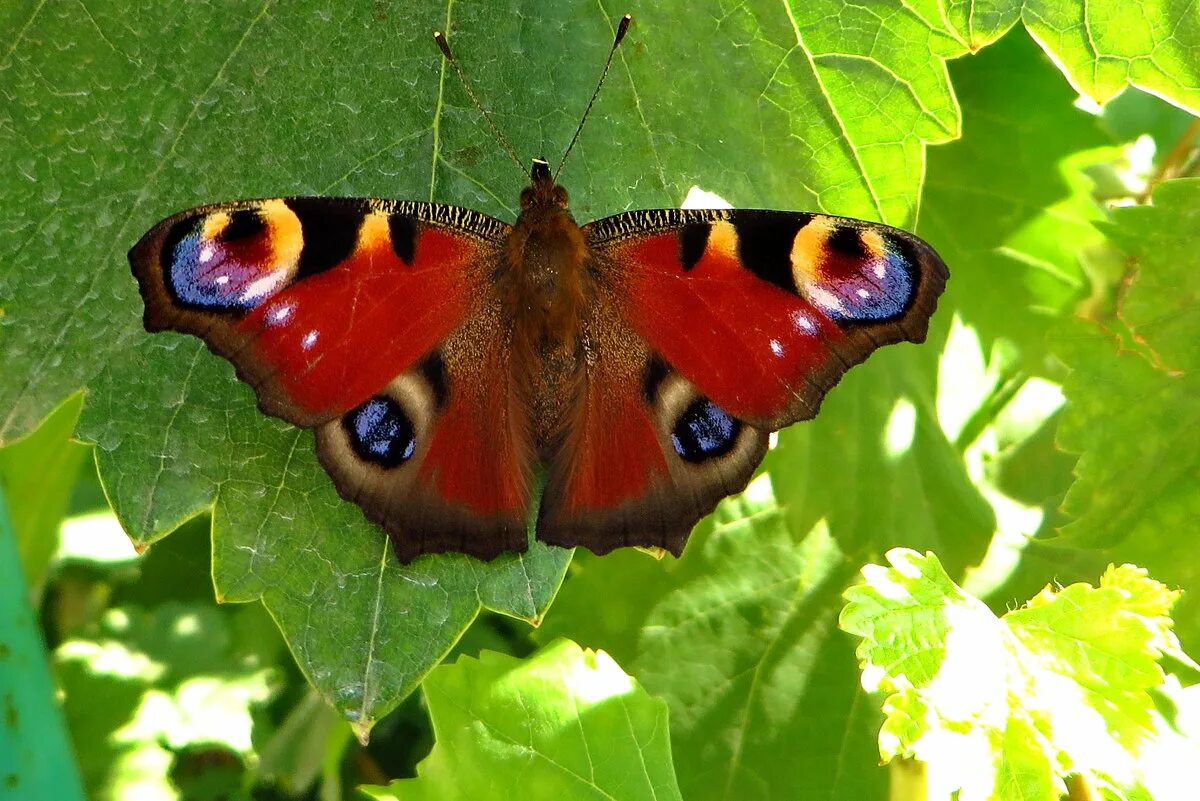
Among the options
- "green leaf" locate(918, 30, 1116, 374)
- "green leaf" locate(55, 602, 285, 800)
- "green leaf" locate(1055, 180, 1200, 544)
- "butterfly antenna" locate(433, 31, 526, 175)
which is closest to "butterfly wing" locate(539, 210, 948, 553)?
"butterfly antenna" locate(433, 31, 526, 175)

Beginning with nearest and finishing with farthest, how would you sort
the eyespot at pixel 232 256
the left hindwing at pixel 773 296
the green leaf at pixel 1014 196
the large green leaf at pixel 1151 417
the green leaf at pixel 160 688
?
the eyespot at pixel 232 256, the left hindwing at pixel 773 296, the large green leaf at pixel 1151 417, the green leaf at pixel 1014 196, the green leaf at pixel 160 688

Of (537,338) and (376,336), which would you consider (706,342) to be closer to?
(537,338)

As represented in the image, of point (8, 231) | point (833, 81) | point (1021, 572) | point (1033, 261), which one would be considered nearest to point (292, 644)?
point (8, 231)

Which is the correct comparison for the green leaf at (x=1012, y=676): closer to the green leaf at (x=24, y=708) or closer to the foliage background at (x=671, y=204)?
the foliage background at (x=671, y=204)

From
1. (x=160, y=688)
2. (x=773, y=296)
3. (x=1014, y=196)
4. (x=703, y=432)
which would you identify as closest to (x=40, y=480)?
(x=160, y=688)

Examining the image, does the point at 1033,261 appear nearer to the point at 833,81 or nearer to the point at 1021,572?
the point at 1021,572

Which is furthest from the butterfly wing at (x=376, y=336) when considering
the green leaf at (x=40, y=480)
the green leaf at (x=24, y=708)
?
the green leaf at (x=40, y=480)
